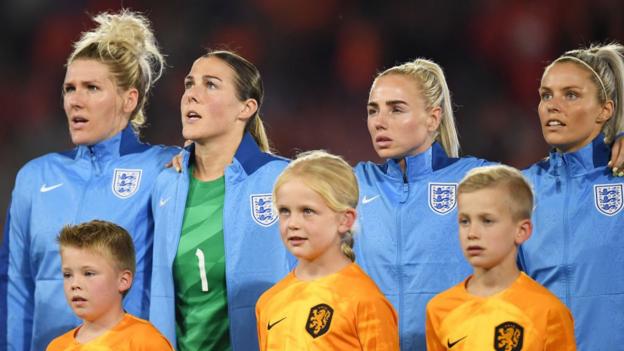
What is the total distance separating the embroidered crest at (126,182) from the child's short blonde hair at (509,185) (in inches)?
56.5

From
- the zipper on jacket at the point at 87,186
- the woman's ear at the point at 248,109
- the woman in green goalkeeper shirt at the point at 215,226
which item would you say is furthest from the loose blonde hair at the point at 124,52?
the woman's ear at the point at 248,109

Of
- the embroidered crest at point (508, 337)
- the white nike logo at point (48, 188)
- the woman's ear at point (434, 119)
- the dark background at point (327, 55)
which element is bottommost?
the embroidered crest at point (508, 337)

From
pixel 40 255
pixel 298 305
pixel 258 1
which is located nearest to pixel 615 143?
pixel 298 305

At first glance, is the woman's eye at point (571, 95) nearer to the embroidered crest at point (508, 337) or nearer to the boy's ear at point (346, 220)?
the boy's ear at point (346, 220)

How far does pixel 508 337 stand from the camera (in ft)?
10.0

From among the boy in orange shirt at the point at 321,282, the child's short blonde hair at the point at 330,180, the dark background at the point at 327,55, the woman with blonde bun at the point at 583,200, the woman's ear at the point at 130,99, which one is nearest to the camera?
the boy in orange shirt at the point at 321,282

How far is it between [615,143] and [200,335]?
1.77 metres

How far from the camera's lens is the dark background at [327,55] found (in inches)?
234

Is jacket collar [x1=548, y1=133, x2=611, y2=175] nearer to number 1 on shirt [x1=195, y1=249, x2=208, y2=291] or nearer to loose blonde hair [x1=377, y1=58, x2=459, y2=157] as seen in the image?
loose blonde hair [x1=377, y1=58, x2=459, y2=157]

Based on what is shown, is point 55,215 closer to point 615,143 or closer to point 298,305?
point 298,305

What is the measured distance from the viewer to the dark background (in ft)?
19.5

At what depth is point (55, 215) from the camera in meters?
4.04

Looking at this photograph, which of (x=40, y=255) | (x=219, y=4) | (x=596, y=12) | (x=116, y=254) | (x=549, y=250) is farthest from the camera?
(x=219, y=4)

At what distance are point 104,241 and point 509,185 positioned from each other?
56.4 inches
